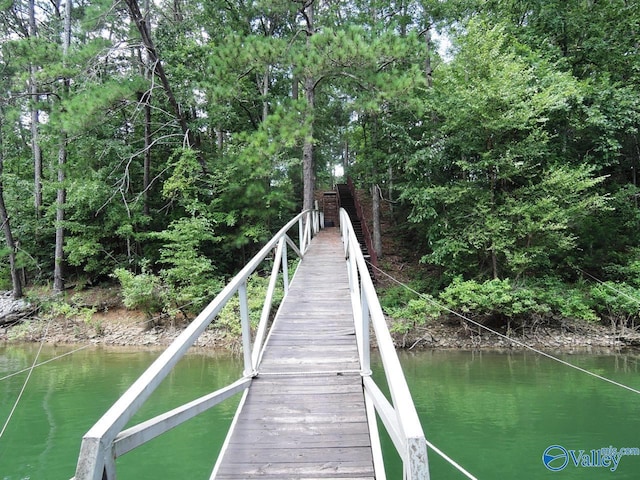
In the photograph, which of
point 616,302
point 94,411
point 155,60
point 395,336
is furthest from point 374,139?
point 94,411

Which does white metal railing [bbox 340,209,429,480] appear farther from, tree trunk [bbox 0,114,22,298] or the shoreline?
tree trunk [bbox 0,114,22,298]

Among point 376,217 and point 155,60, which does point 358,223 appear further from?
point 155,60

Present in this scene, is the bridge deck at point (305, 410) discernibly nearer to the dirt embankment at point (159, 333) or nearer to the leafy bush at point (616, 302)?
the dirt embankment at point (159, 333)

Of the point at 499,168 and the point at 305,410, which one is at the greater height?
the point at 499,168

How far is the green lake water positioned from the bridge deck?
1805 mm

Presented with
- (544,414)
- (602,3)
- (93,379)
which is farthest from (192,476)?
(602,3)

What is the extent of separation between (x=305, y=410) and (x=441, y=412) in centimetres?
395

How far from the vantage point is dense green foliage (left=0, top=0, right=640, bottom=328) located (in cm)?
856

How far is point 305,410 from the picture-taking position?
8.36 ft

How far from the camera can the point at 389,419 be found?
1.53 meters

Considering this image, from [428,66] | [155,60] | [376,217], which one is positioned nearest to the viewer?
[155,60]

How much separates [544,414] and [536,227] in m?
4.60

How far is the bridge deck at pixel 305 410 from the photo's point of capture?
2010 mm

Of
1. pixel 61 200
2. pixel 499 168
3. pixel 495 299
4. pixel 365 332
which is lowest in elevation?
pixel 495 299
